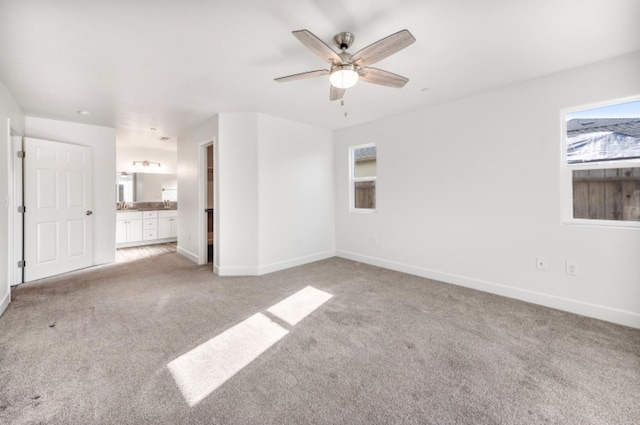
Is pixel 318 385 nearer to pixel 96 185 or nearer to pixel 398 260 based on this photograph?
pixel 398 260

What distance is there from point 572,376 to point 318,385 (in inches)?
64.0

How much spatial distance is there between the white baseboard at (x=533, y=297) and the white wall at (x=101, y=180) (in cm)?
462

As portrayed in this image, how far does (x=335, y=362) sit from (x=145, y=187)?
6.80 metres

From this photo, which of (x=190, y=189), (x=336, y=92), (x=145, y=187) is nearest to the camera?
(x=336, y=92)

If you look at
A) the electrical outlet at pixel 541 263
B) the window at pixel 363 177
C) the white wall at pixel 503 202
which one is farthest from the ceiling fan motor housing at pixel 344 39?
the electrical outlet at pixel 541 263

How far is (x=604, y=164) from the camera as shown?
255 centimetres

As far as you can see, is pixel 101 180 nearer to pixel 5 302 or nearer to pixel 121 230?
pixel 121 230

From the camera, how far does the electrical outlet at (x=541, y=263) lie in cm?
283

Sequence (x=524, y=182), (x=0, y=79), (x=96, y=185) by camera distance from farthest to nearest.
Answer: (x=96, y=185) < (x=524, y=182) < (x=0, y=79)

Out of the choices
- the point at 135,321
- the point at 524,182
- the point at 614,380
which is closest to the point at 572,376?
the point at 614,380

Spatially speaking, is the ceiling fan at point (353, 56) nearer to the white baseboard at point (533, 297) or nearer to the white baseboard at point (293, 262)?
the white baseboard at point (533, 297)

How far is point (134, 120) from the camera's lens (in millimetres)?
4172

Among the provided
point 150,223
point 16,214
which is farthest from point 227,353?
point 150,223

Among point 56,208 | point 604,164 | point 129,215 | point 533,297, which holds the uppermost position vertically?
point 604,164
